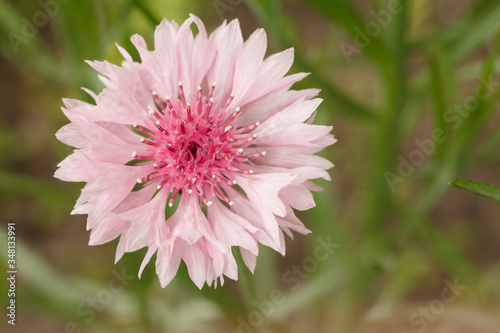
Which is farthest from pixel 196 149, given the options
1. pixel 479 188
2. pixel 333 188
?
pixel 333 188

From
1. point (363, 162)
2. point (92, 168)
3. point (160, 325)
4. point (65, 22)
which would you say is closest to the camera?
point (92, 168)

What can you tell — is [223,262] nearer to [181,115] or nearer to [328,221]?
[181,115]

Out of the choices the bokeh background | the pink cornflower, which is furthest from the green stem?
the pink cornflower

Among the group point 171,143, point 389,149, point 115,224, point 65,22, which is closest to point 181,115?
point 171,143

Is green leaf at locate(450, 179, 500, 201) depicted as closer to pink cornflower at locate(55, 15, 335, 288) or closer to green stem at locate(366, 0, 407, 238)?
pink cornflower at locate(55, 15, 335, 288)

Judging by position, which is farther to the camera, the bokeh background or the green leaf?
the bokeh background

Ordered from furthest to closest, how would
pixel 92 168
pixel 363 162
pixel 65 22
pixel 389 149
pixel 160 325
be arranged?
pixel 363 162 → pixel 160 325 → pixel 389 149 → pixel 65 22 → pixel 92 168
